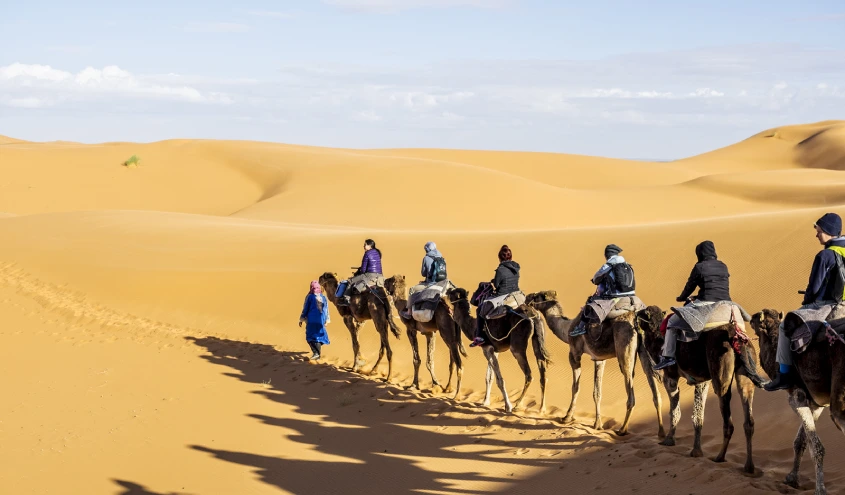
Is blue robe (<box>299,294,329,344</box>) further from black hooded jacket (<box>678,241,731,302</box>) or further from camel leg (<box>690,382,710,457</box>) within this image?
black hooded jacket (<box>678,241,731,302</box>)

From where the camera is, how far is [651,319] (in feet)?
38.2

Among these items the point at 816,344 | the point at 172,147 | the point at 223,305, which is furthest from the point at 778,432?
the point at 172,147

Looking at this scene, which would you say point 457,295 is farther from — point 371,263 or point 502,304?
point 371,263

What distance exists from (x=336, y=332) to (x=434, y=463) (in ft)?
31.0

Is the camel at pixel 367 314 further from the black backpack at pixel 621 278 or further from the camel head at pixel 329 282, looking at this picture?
the black backpack at pixel 621 278

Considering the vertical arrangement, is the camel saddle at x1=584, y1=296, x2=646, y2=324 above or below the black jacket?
below

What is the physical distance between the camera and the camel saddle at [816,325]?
8.45 metres

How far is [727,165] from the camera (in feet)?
317

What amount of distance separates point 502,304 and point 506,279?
0.42m

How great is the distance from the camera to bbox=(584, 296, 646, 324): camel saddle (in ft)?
39.4

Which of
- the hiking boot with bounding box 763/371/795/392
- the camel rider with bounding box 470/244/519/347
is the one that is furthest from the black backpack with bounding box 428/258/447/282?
the hiking boot with bounding box 763/371/795/392

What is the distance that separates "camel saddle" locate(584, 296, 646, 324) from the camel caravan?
0.01m

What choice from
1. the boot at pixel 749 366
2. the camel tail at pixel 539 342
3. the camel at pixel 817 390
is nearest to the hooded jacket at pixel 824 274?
the camel at pixel 817 390

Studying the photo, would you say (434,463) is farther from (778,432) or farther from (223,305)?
(223,305)
